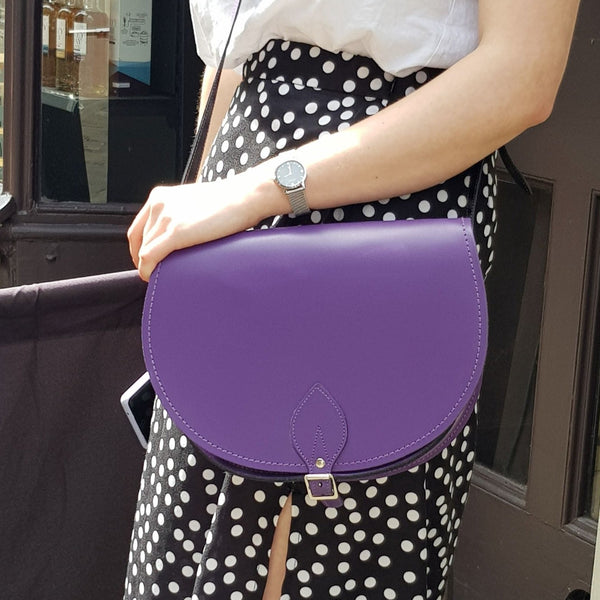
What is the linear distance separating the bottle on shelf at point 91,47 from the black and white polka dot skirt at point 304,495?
1.65 meters

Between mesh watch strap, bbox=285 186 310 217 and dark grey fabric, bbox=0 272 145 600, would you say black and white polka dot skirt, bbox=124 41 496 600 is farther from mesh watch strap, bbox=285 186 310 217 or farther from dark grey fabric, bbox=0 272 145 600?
dark grey fabric, bbox=0 272 145 600

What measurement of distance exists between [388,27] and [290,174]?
0.19 meters

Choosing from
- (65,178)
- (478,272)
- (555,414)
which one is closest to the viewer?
(478,272)

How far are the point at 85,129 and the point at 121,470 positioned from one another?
126 cm

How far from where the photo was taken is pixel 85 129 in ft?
9.39

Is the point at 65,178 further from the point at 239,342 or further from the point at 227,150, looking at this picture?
the point at 239,342

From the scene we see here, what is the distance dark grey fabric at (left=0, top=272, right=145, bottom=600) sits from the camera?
171cm

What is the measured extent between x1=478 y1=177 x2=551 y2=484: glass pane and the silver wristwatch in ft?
3.39

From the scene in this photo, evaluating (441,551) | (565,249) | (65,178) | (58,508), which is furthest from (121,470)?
(65,178)

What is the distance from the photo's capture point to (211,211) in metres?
1.11

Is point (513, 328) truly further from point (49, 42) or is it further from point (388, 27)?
point (49, 42)

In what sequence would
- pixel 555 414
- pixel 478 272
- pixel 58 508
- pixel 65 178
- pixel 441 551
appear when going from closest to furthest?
1. pixel 478 272
2. pixel 441 551
3. pixel 58 508
4. pixel 555 414
5. pixel 65 178

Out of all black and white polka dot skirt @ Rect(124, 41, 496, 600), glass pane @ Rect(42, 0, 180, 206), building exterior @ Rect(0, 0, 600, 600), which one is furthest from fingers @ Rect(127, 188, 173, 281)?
glass pane @ Rect(42, 0, 180, 206)

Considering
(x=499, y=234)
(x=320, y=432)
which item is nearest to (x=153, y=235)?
(x=320, y=432)
